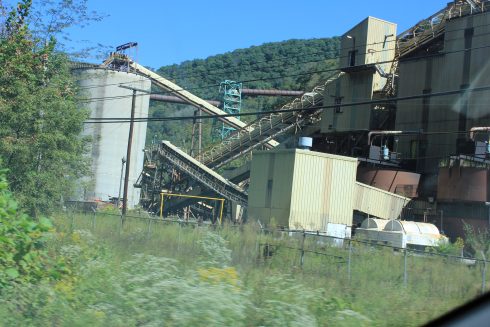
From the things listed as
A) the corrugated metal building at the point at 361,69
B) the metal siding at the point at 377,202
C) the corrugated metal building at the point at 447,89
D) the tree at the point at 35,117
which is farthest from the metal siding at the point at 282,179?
the tree at the point at 35,117

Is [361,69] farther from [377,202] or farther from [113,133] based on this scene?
[113,133]

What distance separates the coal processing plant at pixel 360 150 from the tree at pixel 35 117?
7641mm

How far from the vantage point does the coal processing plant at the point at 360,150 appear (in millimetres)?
38125

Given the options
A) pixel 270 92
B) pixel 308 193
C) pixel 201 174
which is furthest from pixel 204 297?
pixel 270 92

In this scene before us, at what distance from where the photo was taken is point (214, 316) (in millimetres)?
6324

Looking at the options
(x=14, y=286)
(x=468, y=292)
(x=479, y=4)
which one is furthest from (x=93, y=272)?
(x=479, y=4)

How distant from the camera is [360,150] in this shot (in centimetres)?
4875

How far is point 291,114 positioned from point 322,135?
360cm

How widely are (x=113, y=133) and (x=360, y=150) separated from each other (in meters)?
23.1

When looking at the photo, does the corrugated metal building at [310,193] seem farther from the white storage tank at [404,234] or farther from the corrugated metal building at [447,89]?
the corrugated metal building at [447,89]

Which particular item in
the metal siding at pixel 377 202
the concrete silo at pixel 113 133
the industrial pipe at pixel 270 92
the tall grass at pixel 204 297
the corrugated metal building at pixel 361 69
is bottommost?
the tall grass at pixel 204 297

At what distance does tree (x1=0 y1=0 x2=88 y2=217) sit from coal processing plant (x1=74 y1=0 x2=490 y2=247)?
25.1 ft

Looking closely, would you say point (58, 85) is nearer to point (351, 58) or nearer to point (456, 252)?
point (456, 252)

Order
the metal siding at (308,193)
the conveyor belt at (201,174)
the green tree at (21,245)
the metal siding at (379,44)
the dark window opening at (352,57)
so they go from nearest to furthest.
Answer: the green tree at (21,245), the metal siding at (308,193), the metal siding at (379,44), the dark window opening at (352,57), the conveyor belt at (201,174)
